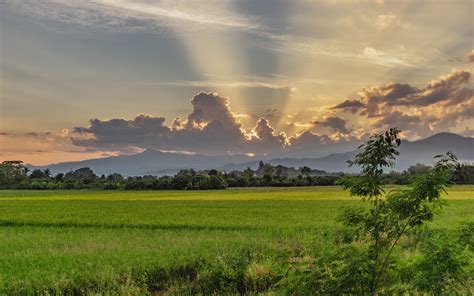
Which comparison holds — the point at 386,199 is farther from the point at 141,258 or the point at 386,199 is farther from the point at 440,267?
the point at 141,258

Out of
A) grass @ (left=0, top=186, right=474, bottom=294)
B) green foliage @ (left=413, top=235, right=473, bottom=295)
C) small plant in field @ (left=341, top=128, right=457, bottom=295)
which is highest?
small plant in field @ (left=341, top=128, right=457, bottom=295)

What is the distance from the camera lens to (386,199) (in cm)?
810

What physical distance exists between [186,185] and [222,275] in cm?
8742

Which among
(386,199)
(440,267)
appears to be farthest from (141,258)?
(440,267)

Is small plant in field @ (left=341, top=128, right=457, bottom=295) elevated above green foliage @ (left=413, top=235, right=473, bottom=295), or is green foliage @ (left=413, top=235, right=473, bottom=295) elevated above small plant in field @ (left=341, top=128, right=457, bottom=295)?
small plant in field @ (left=341, top=128, right=457, bottom=295)

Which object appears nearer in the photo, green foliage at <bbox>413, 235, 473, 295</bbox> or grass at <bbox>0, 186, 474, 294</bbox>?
green foliage at <bbox>413, 235, 473, 295</bbox>

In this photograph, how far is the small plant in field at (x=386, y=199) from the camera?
7629mm

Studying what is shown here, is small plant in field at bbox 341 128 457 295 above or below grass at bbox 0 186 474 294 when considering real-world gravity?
above

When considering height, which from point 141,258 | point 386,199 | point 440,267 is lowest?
point 141,258

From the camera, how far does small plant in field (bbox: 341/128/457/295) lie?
25.0 ft

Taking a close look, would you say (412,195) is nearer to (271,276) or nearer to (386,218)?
(386,218)

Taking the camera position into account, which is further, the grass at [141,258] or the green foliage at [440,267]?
Result: the grass at [141,258]

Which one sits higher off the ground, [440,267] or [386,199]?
[386,199]

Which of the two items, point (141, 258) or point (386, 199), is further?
point (141, 258)
